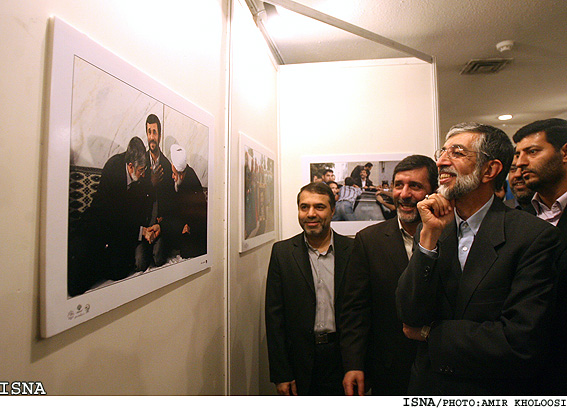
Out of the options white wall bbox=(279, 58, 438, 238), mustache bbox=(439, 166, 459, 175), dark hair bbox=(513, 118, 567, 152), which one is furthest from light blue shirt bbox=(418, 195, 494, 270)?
white wall bbox=(279, 58, 438, 238)

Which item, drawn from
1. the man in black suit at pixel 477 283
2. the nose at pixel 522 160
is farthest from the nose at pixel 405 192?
the nose at pixel 522 160

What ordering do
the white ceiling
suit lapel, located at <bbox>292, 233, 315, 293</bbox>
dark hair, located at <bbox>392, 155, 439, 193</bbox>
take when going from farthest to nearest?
suit lapel, located at <bbox>292, 233, 315, 293</bbox>, dark hair, located at <bbox>392, 155, 439, 193</bbox>, the white ceiling

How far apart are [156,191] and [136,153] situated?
13 centimetres

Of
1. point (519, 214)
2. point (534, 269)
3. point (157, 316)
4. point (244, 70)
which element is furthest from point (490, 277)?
point (244, 70)

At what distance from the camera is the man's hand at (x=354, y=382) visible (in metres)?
1.13

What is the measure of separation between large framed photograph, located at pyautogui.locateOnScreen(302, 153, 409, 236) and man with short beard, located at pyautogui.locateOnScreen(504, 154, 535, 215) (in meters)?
0.82

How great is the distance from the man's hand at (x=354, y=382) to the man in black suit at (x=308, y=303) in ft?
0.71

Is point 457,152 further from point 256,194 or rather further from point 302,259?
point 256,194

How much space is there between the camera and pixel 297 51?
1.78 m

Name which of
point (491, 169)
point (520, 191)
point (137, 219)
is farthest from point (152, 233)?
point (520, 191)

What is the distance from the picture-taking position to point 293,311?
4.62 ft

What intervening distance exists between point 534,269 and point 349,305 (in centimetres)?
68

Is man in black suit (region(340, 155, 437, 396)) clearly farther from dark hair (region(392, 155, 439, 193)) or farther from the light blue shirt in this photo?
the light blue shirt

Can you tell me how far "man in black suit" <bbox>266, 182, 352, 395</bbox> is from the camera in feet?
4.44
